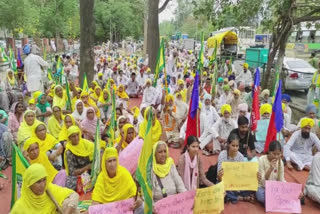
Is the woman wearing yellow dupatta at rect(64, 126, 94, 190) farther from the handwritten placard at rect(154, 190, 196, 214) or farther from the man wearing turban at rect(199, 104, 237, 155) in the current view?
the man wearing turban at rect(199, 104, 237, 155)

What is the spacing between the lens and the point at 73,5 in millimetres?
24922

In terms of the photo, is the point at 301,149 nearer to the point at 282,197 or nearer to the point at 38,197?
the point at 282,197

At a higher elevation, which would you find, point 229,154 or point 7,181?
point 229,154

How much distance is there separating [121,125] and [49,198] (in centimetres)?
246

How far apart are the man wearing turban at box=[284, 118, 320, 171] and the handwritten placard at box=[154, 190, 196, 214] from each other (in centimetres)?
274

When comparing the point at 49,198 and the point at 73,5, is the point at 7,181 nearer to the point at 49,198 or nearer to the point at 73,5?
the point at 49,198

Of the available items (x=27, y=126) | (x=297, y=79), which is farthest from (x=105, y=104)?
(x=297, y=79)

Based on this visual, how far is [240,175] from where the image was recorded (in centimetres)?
389

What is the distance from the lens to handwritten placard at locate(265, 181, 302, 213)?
152 inches

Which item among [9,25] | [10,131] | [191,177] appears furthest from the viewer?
[9,25]

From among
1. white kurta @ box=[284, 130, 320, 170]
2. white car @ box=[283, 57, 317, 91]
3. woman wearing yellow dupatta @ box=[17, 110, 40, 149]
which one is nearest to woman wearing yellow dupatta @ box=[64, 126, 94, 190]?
woman wearing yellow dupatta @ box=[17, 110, 40, 149]

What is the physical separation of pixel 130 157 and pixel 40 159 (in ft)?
3.75

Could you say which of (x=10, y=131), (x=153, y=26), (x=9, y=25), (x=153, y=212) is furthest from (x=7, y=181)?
(x=9, y=25)

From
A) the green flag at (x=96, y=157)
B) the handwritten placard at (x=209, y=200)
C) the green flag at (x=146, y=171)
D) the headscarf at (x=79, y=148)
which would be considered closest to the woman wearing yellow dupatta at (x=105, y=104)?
the headscarf at (x=79, y=148)
